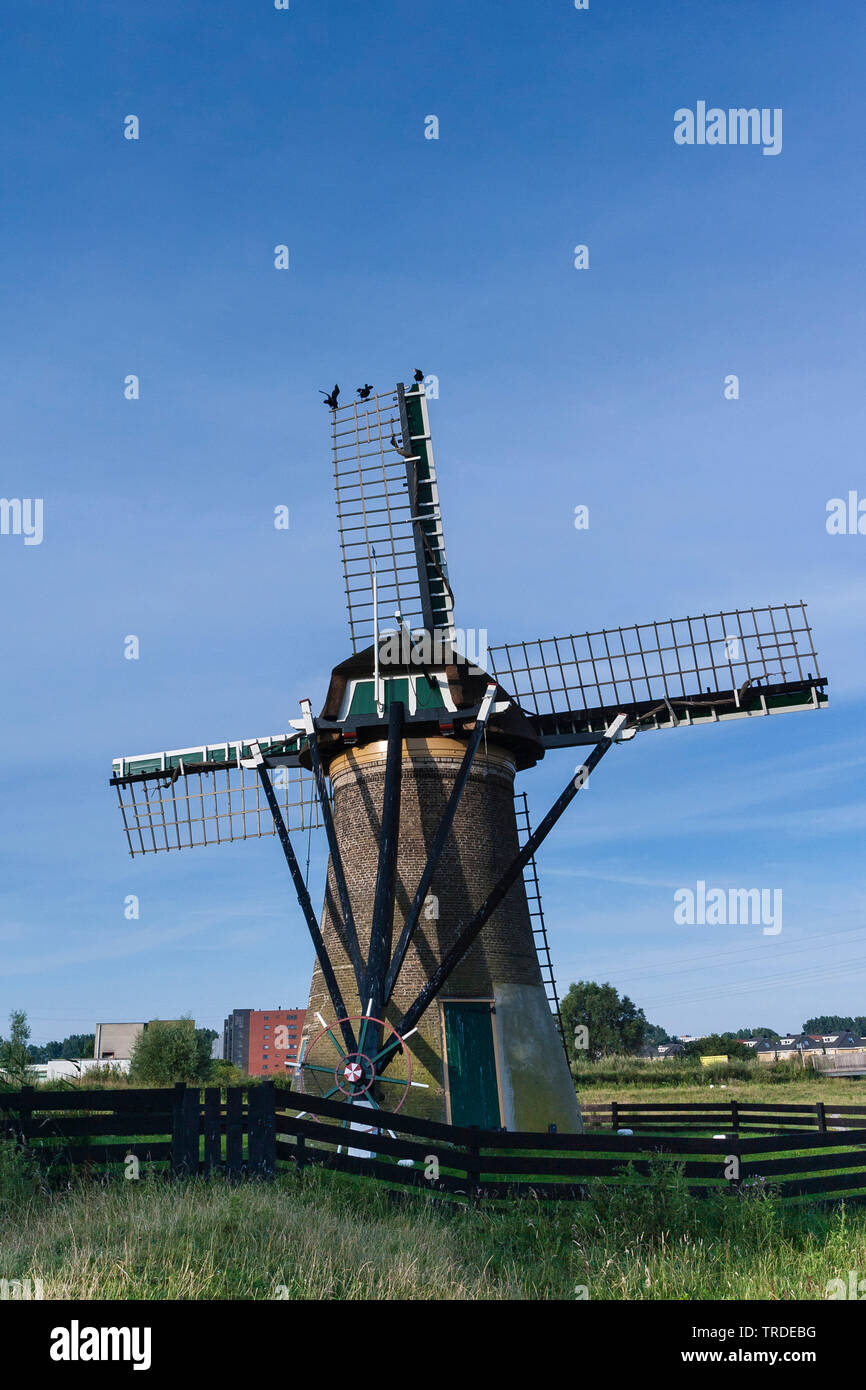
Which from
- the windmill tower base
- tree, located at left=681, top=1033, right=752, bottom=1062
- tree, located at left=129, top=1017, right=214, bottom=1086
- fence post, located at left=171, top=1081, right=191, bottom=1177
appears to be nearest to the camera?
fence post, located at left=171, top=1081, right=191, bottom=1177

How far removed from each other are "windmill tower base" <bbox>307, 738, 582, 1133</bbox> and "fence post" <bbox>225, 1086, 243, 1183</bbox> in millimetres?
5944

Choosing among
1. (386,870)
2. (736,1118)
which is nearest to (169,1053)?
(736,1118)

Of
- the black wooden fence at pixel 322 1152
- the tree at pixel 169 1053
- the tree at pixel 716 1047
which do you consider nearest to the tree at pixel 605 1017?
the tree at pixel 716 1047

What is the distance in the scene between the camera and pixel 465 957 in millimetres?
18188

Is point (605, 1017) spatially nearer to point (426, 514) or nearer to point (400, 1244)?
point (426, 514)

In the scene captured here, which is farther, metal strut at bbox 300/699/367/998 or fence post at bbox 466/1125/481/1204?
metal strut at bbox 300/699/367/998

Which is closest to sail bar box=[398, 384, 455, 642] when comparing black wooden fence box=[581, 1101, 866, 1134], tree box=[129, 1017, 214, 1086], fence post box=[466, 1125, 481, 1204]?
fence post box=[466, 1125, 481, 1204]

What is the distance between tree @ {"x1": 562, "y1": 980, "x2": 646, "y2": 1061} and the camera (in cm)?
9362

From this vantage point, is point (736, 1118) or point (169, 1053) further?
point (169, 1053)

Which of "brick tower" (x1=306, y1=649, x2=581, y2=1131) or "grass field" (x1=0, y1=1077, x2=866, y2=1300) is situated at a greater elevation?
"brick tower" (x1=306, y1=649, x2=581, y2=1131)

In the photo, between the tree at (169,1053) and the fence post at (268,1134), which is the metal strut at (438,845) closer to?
the fence post at (268,1134)

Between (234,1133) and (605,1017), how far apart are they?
89574 mm

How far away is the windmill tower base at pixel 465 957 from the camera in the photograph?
57.3 ft

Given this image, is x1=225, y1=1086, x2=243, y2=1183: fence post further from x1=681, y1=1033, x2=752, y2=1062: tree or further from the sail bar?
x1=681, y1=1033, x2=752, y2=1062: tree
